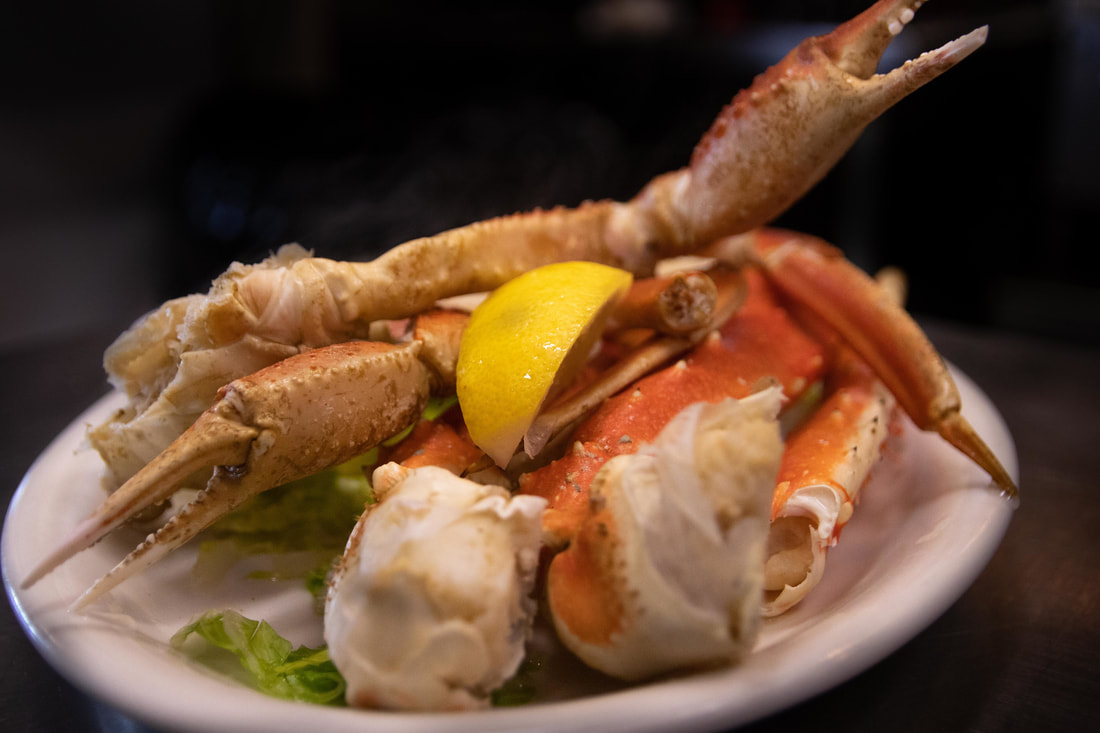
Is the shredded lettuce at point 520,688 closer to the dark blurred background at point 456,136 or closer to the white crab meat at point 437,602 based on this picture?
the white crab meat at point 437,602

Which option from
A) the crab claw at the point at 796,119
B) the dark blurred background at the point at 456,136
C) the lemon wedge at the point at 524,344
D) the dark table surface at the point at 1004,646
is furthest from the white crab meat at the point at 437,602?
the dark blurred background at the point at 456,136

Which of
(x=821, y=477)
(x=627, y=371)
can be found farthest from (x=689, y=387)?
(x=821, y=477)

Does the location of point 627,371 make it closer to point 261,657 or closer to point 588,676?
point 588,676

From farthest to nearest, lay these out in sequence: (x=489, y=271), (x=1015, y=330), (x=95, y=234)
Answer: (x=95, y=234), (x=1015, y=330), (x=489, y=271)

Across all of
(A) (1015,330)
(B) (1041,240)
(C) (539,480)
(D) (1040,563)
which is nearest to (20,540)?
(C) (539,480)

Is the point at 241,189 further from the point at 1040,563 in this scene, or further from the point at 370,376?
the point at 1040,563

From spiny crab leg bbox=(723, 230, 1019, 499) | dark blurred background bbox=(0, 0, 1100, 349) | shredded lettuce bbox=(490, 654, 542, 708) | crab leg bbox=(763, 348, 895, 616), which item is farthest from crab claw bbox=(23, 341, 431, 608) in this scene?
dark blurred background bbox=(0, 0, 1100, 349)
